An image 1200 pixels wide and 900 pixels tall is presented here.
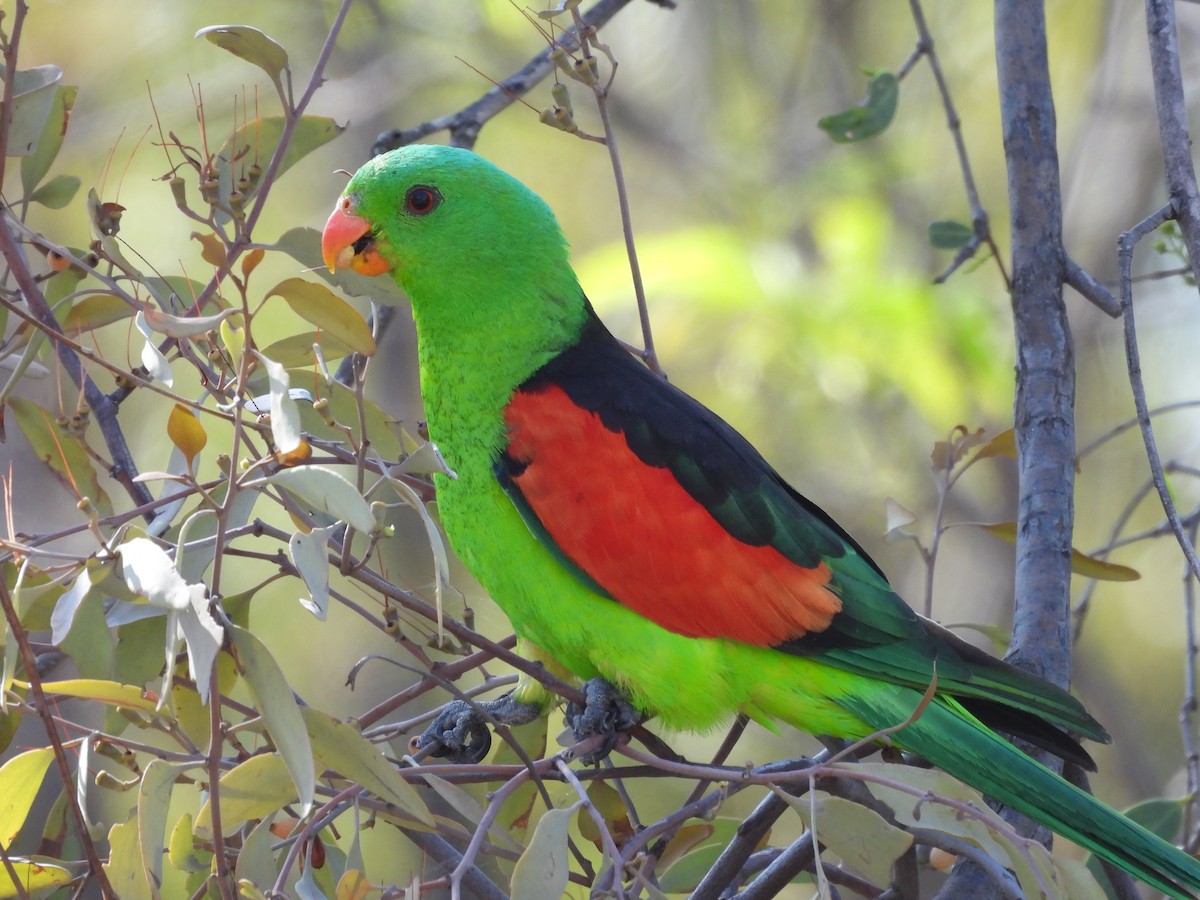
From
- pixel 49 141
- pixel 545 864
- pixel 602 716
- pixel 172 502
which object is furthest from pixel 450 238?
pixel 545 864

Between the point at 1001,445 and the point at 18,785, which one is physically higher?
the point at 1001,445

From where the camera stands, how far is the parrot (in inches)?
88.2

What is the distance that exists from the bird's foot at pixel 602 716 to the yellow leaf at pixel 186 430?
84 centimetres

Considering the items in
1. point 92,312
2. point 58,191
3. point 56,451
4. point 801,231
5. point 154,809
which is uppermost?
point 801,231

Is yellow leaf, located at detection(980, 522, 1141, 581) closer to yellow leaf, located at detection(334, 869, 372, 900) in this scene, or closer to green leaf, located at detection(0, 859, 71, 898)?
yellow leaf, located at detection(334, 869, 372, 900)

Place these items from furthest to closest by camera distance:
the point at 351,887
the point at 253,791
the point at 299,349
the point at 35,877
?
1. the point at 299,349
2. the point at 35,877
3. the point at 253,791
4. the point at 351,887

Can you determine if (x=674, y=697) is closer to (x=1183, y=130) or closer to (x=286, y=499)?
(x=286, y=499)

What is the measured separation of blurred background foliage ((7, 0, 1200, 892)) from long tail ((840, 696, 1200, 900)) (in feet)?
8.63

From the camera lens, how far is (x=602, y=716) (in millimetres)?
2248

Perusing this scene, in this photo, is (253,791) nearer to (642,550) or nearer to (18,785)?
(18,785)

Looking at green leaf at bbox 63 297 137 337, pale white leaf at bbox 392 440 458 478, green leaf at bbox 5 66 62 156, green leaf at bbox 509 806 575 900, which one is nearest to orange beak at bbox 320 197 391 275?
green leaf at bbox 63 297 137 337

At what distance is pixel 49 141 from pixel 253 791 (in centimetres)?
122

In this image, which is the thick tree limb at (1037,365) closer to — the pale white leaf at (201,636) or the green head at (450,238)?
the green head at (450,238)

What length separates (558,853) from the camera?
5.19 feet
